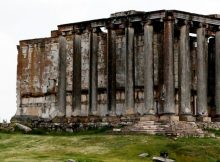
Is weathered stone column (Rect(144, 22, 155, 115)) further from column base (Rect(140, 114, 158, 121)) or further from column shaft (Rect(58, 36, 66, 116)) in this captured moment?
column shaft (Rect(58, 36, 66, 116))

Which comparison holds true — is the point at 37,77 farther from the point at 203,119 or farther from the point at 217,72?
the point at 203,119

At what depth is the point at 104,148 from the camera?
144ft

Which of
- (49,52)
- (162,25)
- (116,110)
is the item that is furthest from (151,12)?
(49,52)

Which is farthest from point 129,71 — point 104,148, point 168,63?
point 104,148

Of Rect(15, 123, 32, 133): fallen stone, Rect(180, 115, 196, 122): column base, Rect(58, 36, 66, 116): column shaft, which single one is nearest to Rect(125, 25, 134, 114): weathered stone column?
Rect(180, 115, 196, 122): column base

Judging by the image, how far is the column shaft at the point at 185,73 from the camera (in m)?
52.2

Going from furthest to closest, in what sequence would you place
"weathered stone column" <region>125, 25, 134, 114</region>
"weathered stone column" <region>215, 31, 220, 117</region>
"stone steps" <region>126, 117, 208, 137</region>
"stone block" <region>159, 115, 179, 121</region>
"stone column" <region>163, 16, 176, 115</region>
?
"weathered stone column" <region>215, 31, 220, 117</region> → "weathered stone column" <region>125, 25, 134, 114</region> → "stone column" <region>163, 16, 176, 115</region> → "stone block" <region>159, 115, 179, 121</region> → "stone steps" <region>126, 117, 208, 137</region>

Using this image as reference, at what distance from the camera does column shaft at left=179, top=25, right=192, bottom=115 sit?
171 ft

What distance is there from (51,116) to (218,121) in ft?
52.8

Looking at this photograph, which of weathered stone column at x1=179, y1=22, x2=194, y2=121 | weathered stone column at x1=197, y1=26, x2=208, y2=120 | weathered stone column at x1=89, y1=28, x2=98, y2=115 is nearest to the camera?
weathered stone column at x1=179, y1=22, x2=194, y2=121

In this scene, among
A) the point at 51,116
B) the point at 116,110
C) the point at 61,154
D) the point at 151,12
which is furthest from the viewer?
the point at 51,116

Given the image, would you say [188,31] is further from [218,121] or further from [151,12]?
[218,121]

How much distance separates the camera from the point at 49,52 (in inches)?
2485

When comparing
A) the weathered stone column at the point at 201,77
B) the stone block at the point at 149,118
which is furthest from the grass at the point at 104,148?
the weathered stone column at the point at 201,77
